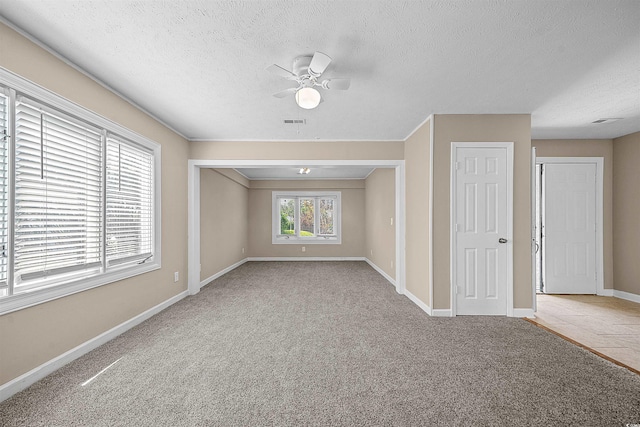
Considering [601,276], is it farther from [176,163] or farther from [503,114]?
[176,163]

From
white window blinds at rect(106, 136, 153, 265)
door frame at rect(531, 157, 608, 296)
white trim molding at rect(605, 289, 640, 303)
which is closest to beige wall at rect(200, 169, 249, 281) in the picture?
white window blinds at rect(106, 136, 153, 265)

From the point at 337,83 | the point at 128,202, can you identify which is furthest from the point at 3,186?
the point at 337,83

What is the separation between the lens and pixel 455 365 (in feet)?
7.46

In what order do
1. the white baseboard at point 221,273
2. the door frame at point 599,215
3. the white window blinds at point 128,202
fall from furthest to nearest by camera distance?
1. the white baseboard at point 221,273
2. the door frame at point 599,215
3. the white window blinds at point 128,202

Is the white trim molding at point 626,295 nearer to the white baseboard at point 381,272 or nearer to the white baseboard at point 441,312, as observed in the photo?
the white baseboard at point 441,312

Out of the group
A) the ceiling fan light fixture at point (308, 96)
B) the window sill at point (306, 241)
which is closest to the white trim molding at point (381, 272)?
the window sill at point (306, 241)

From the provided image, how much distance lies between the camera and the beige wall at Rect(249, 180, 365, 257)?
8258mm

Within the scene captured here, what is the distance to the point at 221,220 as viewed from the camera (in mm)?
6109

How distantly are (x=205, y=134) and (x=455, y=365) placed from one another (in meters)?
4.19

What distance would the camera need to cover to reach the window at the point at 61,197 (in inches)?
74.0

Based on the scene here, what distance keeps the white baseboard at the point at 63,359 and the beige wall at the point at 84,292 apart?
38 millimetres

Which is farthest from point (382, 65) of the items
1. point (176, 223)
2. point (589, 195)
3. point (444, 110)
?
point (589, 195)

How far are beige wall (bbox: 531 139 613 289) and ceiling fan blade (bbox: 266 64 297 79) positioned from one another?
14.5 ft

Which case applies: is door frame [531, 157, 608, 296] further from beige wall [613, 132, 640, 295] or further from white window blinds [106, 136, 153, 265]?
white window blinds [106, 136, 153, 265]
